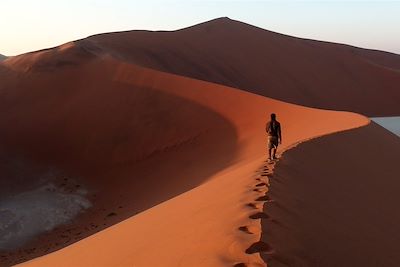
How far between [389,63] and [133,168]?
184ft

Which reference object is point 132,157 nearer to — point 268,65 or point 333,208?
point 333,208

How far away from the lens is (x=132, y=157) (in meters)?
16.3

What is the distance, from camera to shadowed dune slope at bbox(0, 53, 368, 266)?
11227mm

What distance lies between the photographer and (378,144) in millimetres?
12305

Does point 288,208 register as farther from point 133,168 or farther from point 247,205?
point 133,168

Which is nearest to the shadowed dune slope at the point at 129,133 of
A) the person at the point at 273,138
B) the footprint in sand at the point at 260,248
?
the person at the point at 273,138

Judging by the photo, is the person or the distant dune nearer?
the distant dune

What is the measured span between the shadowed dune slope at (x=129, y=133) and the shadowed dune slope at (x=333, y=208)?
0.78 meters

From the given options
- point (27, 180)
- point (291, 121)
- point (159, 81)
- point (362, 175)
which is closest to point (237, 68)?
point (159, 81)

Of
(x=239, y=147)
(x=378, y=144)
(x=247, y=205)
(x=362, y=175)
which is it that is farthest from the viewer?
(x=239, y=147)

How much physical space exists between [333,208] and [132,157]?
36.4 ft

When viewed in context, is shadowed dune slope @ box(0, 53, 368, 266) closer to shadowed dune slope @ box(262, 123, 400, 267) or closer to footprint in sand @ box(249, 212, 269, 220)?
shadowed dune slope @ box(262, 123, 400, 267)

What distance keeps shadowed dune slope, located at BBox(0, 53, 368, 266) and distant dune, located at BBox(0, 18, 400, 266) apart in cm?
5

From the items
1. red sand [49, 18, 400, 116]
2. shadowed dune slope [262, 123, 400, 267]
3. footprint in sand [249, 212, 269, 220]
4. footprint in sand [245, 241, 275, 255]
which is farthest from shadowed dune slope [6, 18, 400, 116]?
footprint in sand [245, 241, 275, 255]
